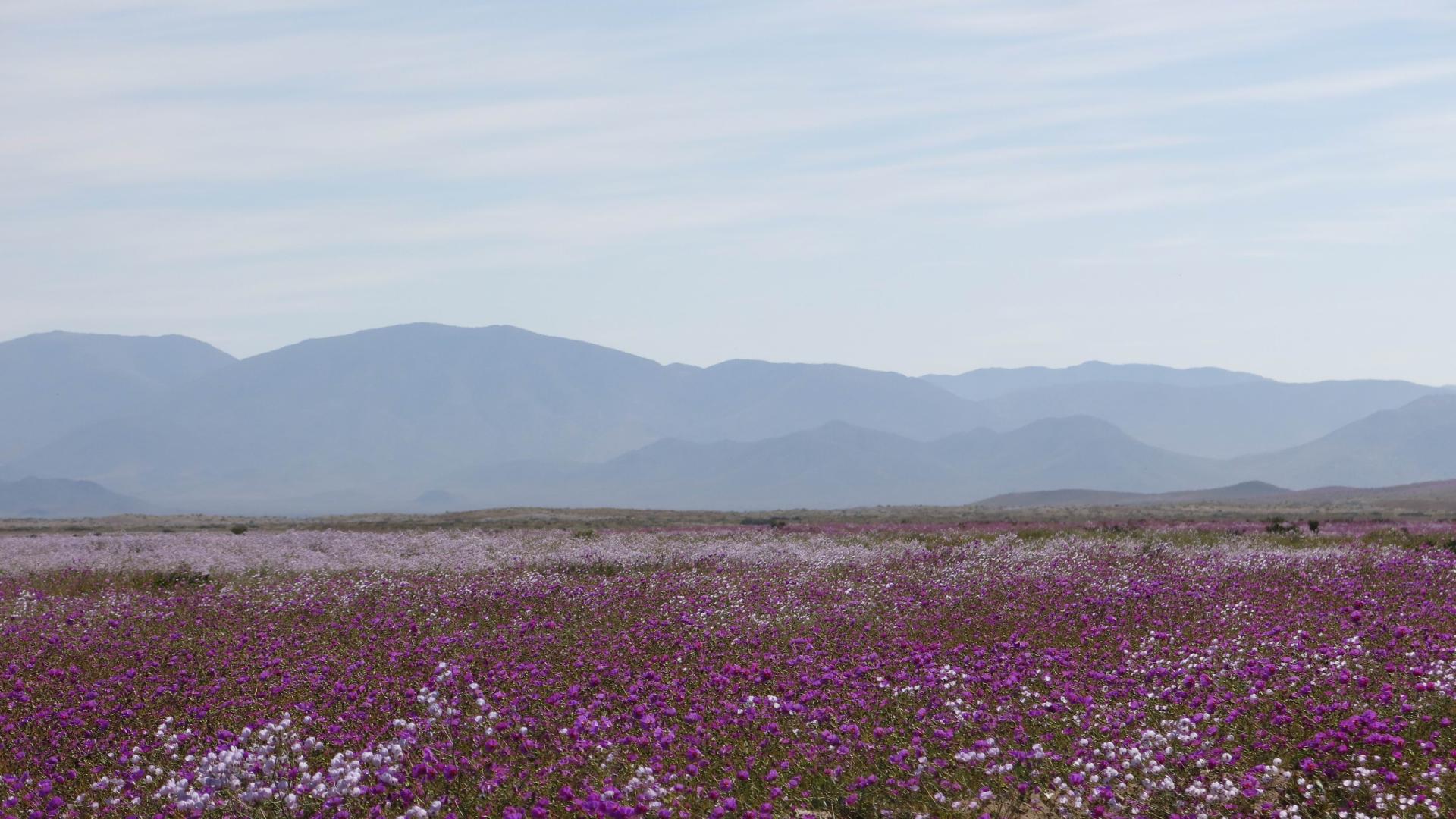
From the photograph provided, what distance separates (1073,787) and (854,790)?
1417 mm

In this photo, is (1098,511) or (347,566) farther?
(1098,511)

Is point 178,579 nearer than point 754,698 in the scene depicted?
No

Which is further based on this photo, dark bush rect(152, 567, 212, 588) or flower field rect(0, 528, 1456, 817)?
dark bush rect(152, 567, 212, 588)

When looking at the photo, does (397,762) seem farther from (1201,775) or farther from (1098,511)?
(1098,511)

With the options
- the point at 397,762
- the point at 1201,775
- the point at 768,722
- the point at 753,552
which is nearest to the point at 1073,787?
the point at 1201,775

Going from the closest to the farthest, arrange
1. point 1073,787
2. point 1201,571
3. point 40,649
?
point 1073,787 → point 40,649 → point 1201,571

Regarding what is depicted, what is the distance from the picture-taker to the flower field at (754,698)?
7.51 m

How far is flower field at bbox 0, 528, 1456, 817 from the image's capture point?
A: 7508 millimetres

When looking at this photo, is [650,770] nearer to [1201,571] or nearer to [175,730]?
[175,730]

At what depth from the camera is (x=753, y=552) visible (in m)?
23.2

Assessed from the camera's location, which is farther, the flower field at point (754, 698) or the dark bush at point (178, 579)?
the dark bush at point (178, 579)

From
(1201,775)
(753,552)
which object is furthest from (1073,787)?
(753,552)

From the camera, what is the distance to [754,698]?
9.19 metres

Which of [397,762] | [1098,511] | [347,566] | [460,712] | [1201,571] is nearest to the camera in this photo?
[397,762]
